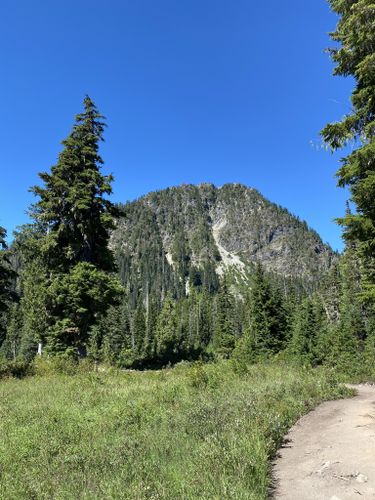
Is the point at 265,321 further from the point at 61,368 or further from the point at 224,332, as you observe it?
the point at 61,368

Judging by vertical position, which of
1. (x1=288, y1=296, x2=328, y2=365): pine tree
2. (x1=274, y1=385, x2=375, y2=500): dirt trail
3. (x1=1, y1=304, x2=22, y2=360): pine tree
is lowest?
(x1=274, y1=385, x2=375, y2=500): dirt trail

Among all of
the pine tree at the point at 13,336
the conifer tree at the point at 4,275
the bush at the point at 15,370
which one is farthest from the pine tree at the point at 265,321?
the pine tree at the point at 13,336

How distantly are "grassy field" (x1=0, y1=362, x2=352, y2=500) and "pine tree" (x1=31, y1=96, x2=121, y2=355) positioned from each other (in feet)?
25.7

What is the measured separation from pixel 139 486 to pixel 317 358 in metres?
40.8

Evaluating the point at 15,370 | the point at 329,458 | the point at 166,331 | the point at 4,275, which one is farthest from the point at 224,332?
the point at 329,458

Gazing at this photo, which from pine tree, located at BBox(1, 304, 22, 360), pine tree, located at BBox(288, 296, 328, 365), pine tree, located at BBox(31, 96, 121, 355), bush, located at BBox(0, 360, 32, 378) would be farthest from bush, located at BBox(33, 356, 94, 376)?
pine tree, located at BBox(1, 304, 22, 360)

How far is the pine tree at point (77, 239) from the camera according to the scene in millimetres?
21469

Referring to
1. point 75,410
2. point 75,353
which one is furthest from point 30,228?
point 75,410

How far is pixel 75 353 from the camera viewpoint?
21.6 meters

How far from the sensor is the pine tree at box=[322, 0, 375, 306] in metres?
11.3

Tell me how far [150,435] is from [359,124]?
437 inches

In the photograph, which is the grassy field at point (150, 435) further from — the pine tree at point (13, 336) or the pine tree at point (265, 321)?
the pine tree at point (13, 336)

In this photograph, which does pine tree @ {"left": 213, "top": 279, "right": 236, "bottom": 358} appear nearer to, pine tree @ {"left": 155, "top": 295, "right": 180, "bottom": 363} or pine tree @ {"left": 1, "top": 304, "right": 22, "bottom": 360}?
pine tree @ {"left": 155, "top": 295, "right": 180, "bottom": 363}

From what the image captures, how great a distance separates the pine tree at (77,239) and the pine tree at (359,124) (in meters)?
13.7
